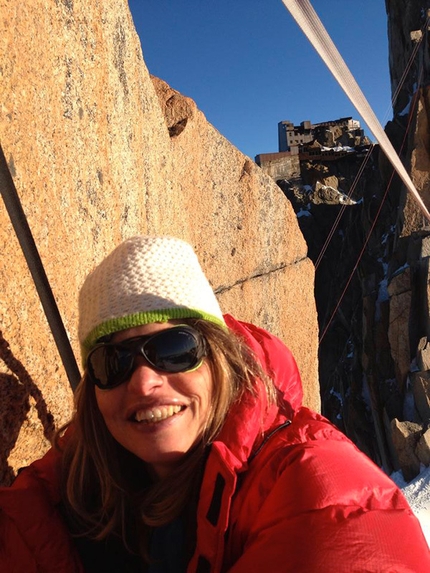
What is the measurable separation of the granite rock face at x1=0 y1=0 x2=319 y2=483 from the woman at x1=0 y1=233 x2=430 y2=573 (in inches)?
13.2

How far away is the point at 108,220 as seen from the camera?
1.95 meters

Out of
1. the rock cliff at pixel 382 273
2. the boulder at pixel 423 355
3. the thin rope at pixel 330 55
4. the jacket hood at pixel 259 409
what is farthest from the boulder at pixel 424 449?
the jacket hood at pixel 259 409

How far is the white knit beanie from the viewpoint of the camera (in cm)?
105

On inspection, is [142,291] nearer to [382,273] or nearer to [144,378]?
[144,378]

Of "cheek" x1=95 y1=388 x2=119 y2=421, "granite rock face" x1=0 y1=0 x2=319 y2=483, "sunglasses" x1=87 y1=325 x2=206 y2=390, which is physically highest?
"granite rock face" x1=0 y1=0 x2=319 y2=483

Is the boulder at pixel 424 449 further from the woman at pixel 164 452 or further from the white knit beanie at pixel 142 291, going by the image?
the white knit beanie at pixel 142 291

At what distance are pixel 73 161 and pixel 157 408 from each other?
105 cm

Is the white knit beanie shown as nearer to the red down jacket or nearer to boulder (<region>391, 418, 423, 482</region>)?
the red down jacket

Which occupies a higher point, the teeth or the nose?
the nose

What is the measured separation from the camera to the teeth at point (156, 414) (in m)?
1.02

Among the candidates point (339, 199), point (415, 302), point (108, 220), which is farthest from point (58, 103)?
point (339, 199)

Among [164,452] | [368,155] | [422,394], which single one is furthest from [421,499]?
[368,155]

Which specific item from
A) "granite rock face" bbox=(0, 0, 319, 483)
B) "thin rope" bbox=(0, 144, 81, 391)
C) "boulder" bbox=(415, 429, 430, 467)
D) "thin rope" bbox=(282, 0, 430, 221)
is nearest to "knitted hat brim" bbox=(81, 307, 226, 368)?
"granite rock face" bbox=(0, 0, 319, 483)

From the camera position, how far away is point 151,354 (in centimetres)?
103
